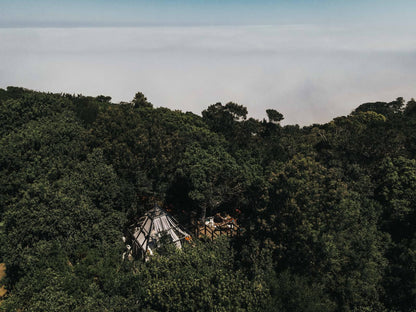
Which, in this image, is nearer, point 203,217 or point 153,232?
point 153,232

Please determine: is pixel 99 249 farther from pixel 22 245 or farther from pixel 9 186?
pixel 9 186

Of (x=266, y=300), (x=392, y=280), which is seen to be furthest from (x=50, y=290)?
(x=392, y=280)

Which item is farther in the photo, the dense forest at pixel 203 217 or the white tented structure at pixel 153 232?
the white tented structure at pixel 153 232

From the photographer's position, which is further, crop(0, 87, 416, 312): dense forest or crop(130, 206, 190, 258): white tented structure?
crop(130, 206, 190, 258): white tented structure

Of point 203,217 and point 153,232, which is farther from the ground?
point 203,217
